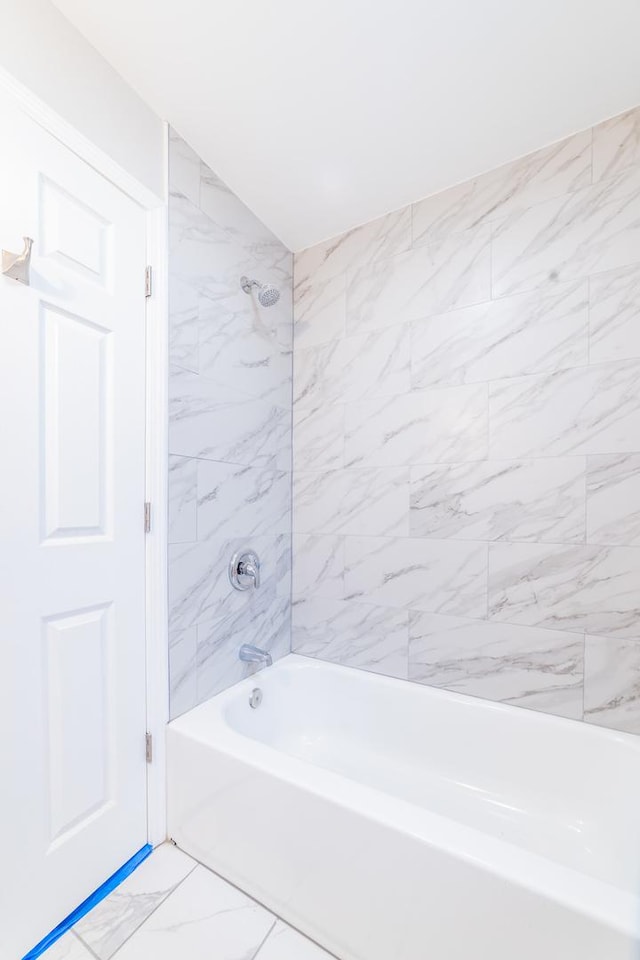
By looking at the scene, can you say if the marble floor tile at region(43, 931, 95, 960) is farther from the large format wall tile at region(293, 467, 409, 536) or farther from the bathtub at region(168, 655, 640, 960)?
the large format wall tile at region(293, 467, 409, 536)

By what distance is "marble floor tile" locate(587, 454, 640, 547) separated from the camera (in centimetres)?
136

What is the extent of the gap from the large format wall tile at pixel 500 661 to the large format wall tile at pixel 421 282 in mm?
1256

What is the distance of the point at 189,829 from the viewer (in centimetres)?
136

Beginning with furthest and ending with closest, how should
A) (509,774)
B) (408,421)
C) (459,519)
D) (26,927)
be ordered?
(408,421), (459,519), (509,774), (26,927)

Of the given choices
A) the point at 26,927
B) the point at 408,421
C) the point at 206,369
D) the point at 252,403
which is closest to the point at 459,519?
the point at 408,421

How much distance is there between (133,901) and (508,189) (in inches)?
103

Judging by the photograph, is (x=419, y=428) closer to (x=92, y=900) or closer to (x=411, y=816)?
(x=411, y=816)

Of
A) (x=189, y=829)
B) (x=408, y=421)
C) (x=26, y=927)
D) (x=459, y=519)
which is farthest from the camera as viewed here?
(x=408, y=421)

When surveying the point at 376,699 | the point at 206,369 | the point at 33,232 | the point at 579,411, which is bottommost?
the point at 376,699

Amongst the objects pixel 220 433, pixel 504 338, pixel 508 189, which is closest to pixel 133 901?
pixel 220 433

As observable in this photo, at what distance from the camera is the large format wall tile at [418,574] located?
162 centimetres

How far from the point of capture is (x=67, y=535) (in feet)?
3.79

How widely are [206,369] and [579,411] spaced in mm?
1329

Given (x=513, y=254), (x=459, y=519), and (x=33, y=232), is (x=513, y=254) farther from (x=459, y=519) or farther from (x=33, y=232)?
(x=33, y=232)
